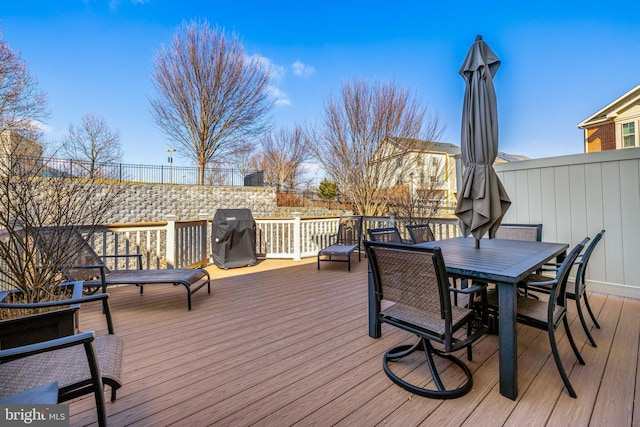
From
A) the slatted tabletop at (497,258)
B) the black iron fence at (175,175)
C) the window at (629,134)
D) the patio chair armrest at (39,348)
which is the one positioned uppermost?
the window at (629,134)

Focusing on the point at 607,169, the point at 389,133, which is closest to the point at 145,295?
the point at 607,169

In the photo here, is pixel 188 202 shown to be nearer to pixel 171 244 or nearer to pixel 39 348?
pixel 171 244

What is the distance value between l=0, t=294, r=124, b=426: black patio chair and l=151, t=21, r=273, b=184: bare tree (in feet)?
38.6

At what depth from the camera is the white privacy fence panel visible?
3475 mm

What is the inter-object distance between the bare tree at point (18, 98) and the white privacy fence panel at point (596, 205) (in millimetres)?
13527

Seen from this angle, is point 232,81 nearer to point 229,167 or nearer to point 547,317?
point 229,167

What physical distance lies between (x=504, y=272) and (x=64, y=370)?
2486 millimetres

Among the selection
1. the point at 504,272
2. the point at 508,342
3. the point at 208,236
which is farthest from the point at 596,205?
the point at 208,236

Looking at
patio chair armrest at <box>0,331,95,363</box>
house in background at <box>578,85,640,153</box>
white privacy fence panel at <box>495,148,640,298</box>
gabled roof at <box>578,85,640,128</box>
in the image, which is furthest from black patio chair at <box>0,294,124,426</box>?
gabled roof at <box>578,85,640,128</box>

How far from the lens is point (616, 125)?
35.7 ft

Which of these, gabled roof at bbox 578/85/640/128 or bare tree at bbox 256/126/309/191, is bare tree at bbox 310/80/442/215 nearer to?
gabled roof at bbox 578/85/640/128

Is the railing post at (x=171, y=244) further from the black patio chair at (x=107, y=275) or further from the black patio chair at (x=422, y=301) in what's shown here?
the black patio chair at (x=422, y=301)

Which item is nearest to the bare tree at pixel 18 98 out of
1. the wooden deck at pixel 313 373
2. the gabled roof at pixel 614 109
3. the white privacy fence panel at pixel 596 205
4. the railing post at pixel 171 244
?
the railing post at pixel 171 244

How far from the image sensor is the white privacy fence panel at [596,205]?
347cm
